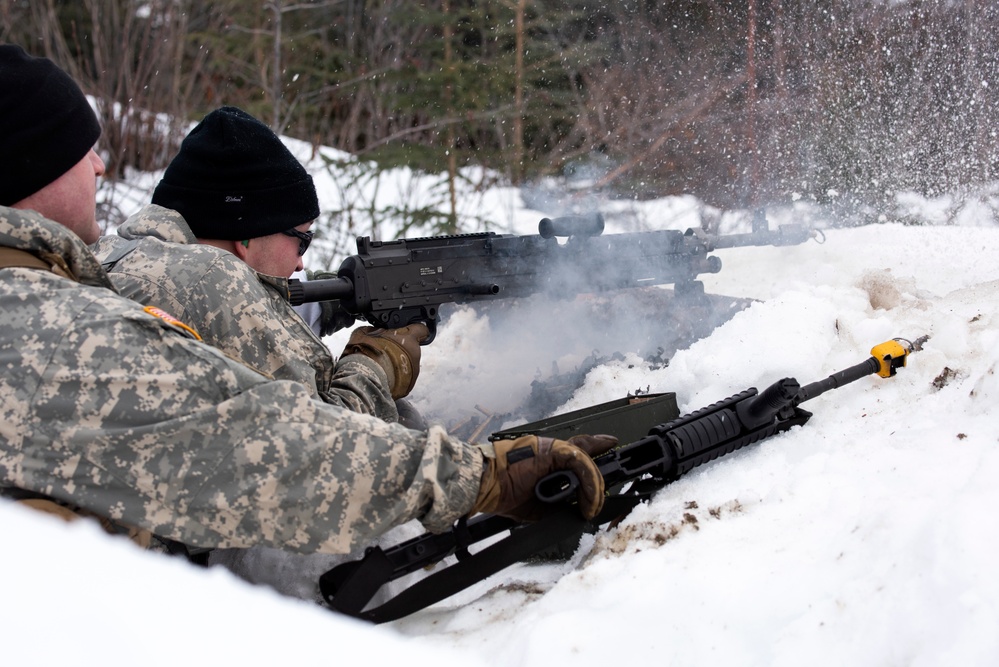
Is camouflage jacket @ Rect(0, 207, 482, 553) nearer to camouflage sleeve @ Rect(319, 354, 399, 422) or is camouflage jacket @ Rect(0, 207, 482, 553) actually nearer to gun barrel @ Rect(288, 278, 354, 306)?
camouflage sleeve @ Rect(319, 354, 399, 422)

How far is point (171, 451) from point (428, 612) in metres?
0.88

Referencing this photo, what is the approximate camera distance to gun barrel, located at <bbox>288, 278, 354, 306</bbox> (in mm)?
3291

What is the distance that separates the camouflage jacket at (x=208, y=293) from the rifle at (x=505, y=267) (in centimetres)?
49

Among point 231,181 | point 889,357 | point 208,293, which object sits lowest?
point 208,293

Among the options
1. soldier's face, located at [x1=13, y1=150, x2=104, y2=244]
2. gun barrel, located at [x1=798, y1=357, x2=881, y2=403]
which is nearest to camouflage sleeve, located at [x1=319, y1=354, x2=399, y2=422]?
soldier's face, located at [x1=13, y1=150, x2=104, y2=244]

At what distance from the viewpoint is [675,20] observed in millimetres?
6855

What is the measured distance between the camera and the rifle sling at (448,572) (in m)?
2.06

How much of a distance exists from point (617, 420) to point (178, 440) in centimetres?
156

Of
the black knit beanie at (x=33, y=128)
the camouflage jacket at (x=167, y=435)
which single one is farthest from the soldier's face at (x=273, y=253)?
the camouflage jacket at (x=167, y=435)

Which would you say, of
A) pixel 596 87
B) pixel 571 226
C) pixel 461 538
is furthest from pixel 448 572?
pixel 596 87

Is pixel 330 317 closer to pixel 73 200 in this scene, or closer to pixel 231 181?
pixel 231 181

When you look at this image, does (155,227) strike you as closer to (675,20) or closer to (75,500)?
(75,500)

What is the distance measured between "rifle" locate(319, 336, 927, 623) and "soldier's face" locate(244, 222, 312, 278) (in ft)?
4.15

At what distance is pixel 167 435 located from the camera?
5.54 ft
